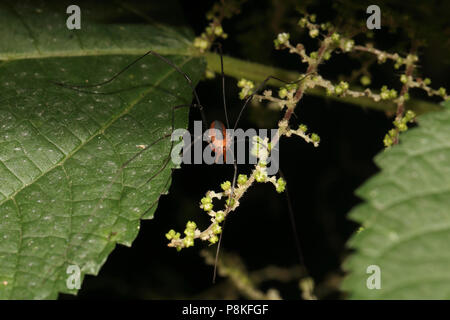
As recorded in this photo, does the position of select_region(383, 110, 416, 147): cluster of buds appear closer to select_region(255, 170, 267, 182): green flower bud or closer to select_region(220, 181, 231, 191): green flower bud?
select_region(255, 170, 267, 182): green flower bud

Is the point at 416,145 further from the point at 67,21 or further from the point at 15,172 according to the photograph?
the point at 67,21

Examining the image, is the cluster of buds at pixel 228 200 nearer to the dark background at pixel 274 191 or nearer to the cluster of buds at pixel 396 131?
the cluster of buds at pixel 396 131

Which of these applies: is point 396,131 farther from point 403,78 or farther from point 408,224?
point 408,224

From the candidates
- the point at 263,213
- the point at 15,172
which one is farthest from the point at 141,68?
the point at 263,213

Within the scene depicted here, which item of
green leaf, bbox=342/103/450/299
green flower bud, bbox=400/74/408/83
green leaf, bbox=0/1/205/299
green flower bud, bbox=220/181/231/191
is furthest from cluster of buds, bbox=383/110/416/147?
green leaf, bbox=0/1/205/299

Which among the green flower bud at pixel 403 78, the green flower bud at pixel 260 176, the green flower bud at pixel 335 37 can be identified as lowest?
the green flower bud at pixel 260 176

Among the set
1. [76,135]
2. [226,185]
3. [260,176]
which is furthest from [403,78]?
[76,135]

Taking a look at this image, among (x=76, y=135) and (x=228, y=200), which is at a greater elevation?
(x=76, y=135)

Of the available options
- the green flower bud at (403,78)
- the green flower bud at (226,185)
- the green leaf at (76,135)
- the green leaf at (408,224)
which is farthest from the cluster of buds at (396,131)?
the green leaf at (76,135)

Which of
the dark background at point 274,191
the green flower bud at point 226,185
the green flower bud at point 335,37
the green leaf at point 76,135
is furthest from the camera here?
the dark background at point 274,191
